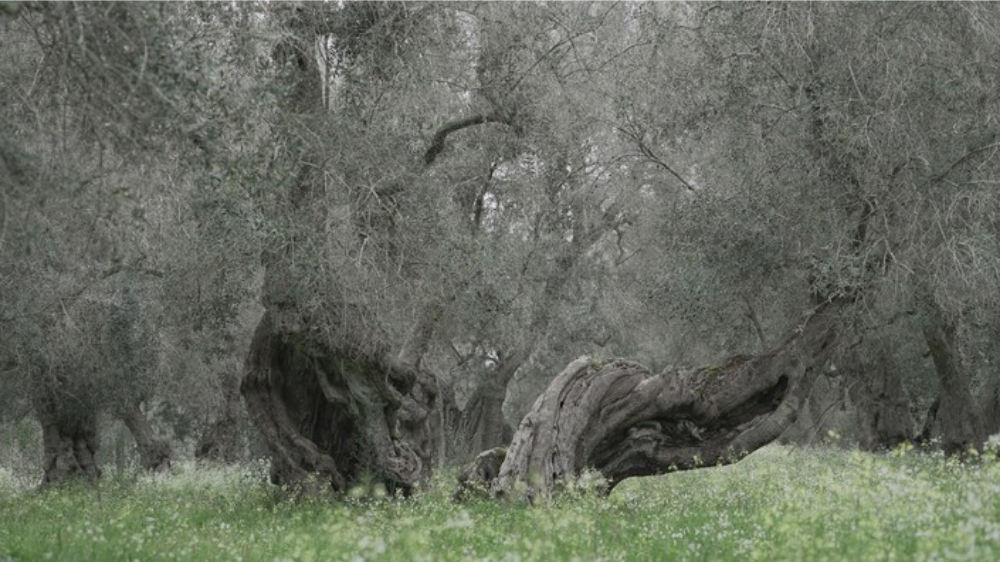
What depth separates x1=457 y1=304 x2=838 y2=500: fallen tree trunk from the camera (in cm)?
1628

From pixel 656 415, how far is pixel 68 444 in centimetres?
1777

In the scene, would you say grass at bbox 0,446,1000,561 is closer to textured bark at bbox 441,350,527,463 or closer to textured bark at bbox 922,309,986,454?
textured bark at bbox 922,309,986,454

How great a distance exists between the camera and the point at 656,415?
17609mm

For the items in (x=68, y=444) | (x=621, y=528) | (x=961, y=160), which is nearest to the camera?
(x=621, y=528)

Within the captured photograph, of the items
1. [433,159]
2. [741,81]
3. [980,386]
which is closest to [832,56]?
[741,81]

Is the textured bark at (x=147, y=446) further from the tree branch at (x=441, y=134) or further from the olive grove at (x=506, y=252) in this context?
the tree branch at (x=441, y=134)

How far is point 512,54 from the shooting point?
1891 centimetres

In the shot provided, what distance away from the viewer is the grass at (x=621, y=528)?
27.9 feet

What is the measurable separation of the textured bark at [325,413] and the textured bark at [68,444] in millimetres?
11437

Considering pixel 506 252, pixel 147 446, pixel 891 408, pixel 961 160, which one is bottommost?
pixel 147 446

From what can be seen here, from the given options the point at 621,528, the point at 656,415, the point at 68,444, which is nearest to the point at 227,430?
the point at 68,444

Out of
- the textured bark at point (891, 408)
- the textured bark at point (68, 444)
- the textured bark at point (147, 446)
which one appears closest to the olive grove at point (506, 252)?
the textured bark at point (68, 444)

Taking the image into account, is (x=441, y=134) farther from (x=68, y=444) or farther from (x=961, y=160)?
(x=68, y=444)

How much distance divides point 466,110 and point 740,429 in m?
7.51
